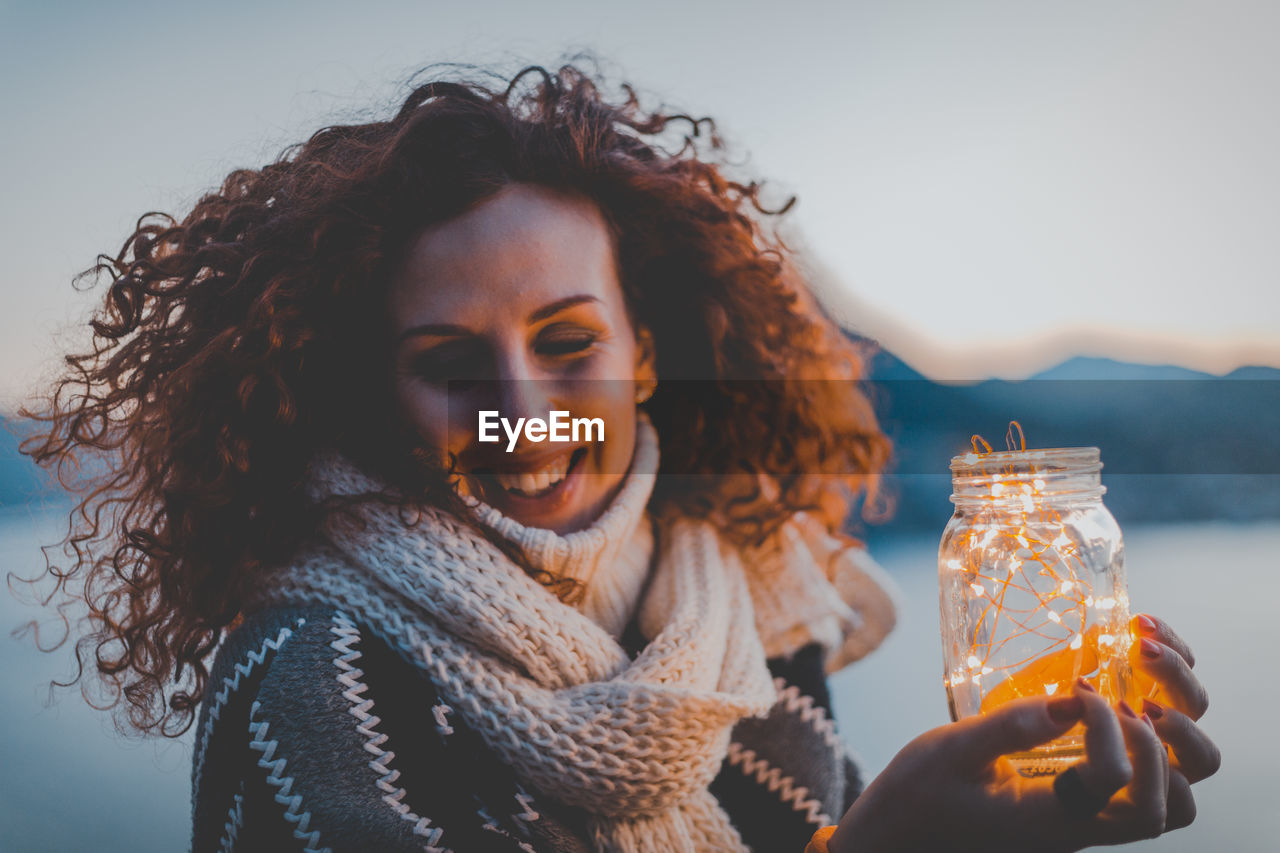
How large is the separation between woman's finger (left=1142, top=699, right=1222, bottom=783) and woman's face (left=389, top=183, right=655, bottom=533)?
1.92 ft

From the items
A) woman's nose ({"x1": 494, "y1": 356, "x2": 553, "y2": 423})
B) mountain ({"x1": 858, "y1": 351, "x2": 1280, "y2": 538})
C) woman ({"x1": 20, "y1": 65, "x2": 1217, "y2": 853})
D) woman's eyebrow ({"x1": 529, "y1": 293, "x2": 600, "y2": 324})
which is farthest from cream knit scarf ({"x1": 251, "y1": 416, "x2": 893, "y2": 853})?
mountain ({"x1": 858, "y1": 351, "x2": 1280, "y2": 538})

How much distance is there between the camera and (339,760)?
26.8 inches

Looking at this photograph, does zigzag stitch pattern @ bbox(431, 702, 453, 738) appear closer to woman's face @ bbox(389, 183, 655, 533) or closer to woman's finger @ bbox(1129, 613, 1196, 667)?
woman's face @ bbox(389, 183, 655, 533)

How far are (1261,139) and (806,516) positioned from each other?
0.82m

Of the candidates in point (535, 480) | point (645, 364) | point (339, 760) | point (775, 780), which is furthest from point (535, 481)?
point (775, 780)

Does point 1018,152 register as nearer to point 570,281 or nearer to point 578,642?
point 570,281

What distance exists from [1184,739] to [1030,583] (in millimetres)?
186

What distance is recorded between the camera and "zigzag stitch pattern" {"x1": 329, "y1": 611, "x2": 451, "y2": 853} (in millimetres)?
689

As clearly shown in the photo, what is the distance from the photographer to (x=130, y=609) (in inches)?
34.8

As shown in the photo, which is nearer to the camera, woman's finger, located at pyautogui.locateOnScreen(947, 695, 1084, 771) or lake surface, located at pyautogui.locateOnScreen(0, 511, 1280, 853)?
woman's finger, located at pyautogui.locateOnScreen(947, 695, 1084, 771)

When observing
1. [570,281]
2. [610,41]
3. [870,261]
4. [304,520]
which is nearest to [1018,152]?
[870,261]

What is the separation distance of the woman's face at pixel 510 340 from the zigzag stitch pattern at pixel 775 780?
0.35m

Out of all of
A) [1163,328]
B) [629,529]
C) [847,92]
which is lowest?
[629,529]

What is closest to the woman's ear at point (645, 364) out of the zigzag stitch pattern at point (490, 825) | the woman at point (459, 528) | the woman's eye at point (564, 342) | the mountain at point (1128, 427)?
the woman at point (459, 528)
